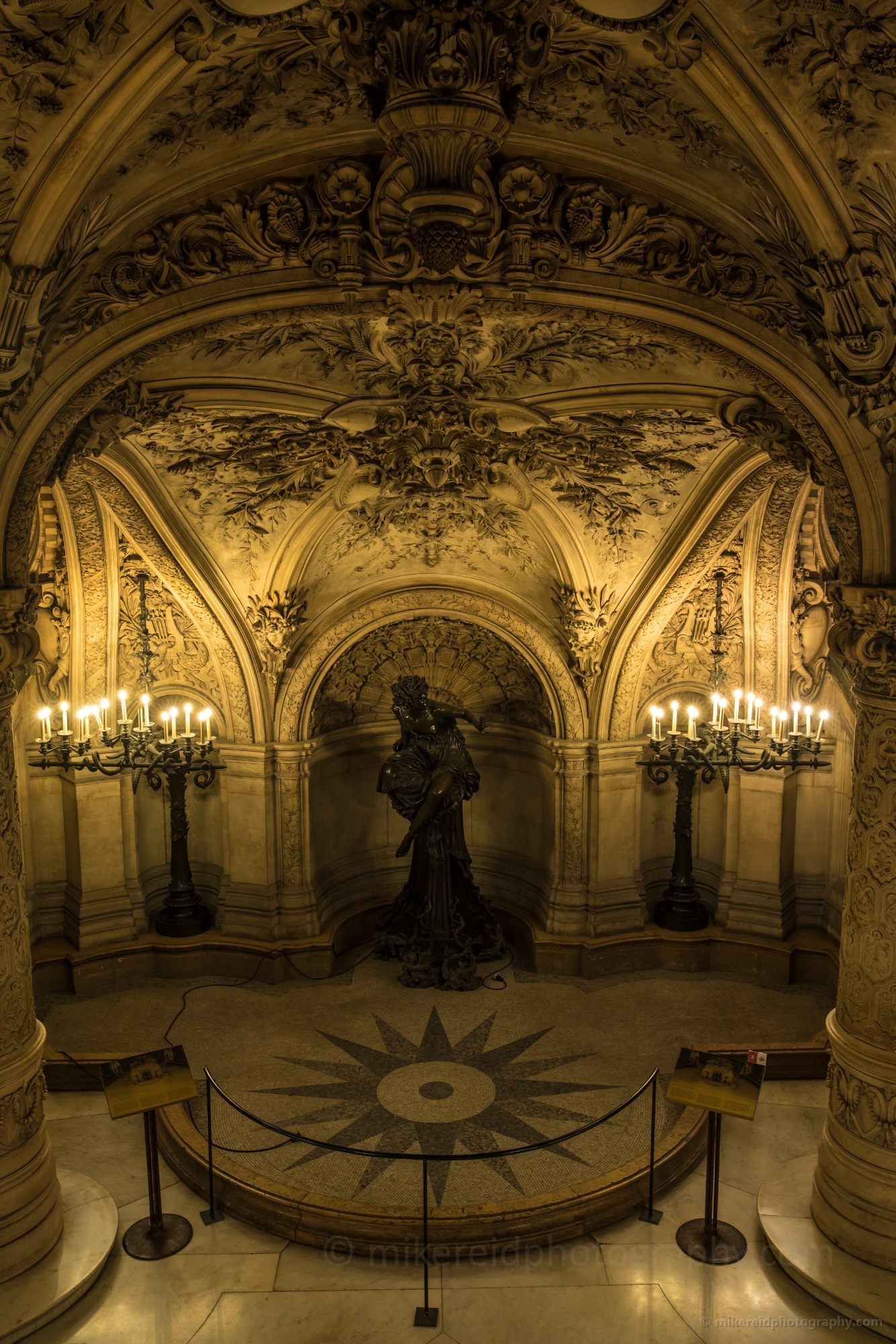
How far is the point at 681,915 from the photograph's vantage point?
10.6 meters

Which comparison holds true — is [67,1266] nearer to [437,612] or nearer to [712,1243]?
[712,1243]

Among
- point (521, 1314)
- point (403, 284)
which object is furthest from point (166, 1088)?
point (403, 284)

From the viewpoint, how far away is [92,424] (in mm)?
6117

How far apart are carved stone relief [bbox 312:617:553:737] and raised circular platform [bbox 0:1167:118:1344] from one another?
16.9 ft

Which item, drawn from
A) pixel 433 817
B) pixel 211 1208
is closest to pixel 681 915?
pixel 433 817

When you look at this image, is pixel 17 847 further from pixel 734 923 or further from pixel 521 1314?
pixel 734 923

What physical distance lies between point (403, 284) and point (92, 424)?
2.06 metres

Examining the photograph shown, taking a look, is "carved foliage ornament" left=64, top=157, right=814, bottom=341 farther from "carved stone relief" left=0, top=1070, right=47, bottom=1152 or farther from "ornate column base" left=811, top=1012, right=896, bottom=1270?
"carved stone relief" left=0, top=1070, right=47, bottom=1152

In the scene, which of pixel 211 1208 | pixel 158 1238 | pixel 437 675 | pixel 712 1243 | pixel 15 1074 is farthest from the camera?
pixel 437 675

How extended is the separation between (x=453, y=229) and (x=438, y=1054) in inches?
256

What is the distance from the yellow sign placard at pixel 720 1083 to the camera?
5934 millimetres

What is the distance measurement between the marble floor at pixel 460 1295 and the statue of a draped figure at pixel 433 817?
11.8ft

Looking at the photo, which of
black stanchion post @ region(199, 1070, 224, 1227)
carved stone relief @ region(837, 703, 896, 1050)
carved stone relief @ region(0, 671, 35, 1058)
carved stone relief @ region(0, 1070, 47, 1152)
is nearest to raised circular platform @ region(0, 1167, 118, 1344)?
black stanchion post @ region(199, 1070, 224, 1227)

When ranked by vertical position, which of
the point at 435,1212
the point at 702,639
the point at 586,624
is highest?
the point at 586,624
